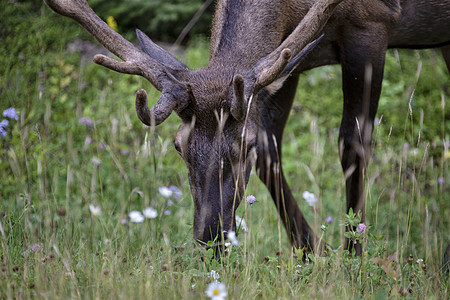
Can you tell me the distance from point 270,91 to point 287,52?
88 cm

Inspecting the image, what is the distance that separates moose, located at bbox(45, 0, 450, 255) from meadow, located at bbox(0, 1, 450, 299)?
0.20 meters

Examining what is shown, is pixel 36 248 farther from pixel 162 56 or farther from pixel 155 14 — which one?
pixel 155 14

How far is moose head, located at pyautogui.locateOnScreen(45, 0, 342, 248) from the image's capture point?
12.1ft

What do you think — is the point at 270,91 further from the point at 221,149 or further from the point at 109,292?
the point at 109,292

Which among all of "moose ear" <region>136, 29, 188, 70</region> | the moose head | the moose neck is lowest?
the moose head

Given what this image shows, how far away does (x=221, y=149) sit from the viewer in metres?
3.80

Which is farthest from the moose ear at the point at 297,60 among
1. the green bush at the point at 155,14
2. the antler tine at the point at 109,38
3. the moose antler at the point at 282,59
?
the green bush at the point at 155,14

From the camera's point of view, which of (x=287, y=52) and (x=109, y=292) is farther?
(x=287, y=52)

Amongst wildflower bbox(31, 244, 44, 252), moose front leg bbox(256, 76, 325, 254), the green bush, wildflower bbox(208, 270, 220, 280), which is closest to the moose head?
wildflower bbox(208, 270, 220, 280)

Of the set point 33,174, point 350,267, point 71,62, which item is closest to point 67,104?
point 71,62

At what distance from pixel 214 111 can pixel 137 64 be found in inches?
22.5

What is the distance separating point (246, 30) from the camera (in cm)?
438

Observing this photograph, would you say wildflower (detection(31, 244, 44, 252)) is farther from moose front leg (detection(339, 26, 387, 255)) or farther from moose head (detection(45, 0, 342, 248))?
moose front leg (detection(339, 26, 387, 255))

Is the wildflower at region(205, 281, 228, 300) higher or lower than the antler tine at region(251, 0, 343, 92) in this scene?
lower
